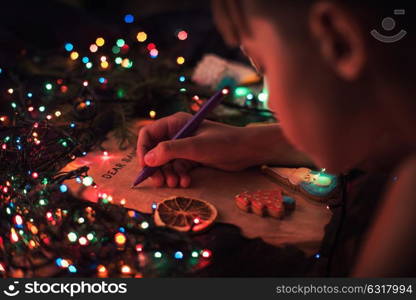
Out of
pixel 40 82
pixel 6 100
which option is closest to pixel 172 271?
pixel 6 100

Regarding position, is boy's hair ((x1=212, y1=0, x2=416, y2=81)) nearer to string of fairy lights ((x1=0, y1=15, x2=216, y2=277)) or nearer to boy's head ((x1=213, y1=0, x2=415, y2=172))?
boy's head ((x1=213, y1=0, x2=415, y2=172))

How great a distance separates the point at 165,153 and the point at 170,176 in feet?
0.14

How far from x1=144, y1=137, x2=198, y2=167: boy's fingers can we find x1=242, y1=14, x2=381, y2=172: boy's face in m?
0.31

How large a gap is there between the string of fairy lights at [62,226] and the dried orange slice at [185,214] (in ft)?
0.06

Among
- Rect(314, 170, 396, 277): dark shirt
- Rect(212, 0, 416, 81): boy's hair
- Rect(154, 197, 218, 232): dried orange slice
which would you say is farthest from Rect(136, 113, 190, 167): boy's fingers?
Rect(212, 0, 416, 81): boy's hair

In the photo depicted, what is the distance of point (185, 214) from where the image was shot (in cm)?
67

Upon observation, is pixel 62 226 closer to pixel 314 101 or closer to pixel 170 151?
pixel 170 151

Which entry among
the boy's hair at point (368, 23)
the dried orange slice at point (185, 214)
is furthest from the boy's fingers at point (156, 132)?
the boy's hair at point (368, 23)

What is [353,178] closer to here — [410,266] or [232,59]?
[410,266]

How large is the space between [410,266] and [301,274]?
16cm

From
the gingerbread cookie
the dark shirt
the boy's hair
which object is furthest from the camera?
the gingerbread cookie

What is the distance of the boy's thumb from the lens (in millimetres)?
745

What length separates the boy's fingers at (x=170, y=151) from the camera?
0.75 m

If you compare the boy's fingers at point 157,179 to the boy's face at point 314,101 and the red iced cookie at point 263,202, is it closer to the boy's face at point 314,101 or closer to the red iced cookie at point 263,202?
the red iced cookie at point 263,202
